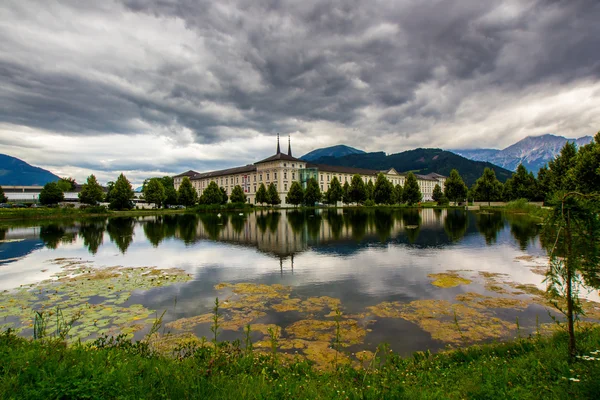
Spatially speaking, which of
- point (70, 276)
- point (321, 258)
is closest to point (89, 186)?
point (70, 276)

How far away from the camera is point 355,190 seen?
93062 mm

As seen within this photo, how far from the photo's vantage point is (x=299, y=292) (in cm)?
1167

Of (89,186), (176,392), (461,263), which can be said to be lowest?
(461,263)

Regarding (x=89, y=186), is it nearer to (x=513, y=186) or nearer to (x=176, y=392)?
(x=176, y=392)

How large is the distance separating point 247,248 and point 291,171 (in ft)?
293

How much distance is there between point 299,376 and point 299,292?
6.32m

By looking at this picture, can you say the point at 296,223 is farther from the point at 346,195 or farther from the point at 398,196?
the point at 398,196

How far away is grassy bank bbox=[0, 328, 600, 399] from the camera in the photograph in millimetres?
3951

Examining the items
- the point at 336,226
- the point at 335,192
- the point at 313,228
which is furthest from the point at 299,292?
the point at 335,192

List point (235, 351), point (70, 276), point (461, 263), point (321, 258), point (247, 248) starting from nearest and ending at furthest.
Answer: point (235, 351) < point (70, 276) < point (461, 263) < point (321, 258) < point (247, 248)

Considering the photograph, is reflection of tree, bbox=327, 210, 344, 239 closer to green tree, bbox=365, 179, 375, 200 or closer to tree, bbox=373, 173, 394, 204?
tree, bbox=373, 173, 394, 204

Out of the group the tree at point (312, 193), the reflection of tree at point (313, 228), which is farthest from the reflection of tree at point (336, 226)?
the tree at point (312, 193)

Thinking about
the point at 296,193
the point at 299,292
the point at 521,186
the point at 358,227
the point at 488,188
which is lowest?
the point at 358,227

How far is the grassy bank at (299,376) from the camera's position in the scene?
13.0 ft
